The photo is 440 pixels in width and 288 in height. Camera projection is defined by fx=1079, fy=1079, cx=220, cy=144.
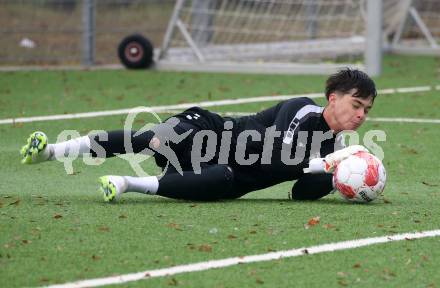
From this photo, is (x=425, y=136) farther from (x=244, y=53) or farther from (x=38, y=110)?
(x=244, y=53)

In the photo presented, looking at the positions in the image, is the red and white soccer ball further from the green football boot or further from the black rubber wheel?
the black rubber wheel

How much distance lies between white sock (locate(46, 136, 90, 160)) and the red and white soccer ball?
1678 millimetres

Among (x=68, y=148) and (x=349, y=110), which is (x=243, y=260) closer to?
(x=349, y=110)

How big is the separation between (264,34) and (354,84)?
377 inches

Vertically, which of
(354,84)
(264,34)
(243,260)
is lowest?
(264,34)

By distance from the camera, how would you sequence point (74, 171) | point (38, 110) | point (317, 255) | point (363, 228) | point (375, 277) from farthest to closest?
point (38, 110) < point (74, 171) < point (363, 228) < point (317, 255) < point (375, 277)

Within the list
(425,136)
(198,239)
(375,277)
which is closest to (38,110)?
(425,136)

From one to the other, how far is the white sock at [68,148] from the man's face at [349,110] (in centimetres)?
167

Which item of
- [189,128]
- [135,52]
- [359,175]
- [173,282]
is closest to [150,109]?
[135,52]

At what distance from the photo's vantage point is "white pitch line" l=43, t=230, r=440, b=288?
516cm

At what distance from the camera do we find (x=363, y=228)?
6.35 meters

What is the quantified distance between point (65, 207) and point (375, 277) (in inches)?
93.3

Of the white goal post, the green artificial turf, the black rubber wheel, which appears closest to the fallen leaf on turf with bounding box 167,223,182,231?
the green artificial turf

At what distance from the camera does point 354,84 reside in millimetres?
7098
